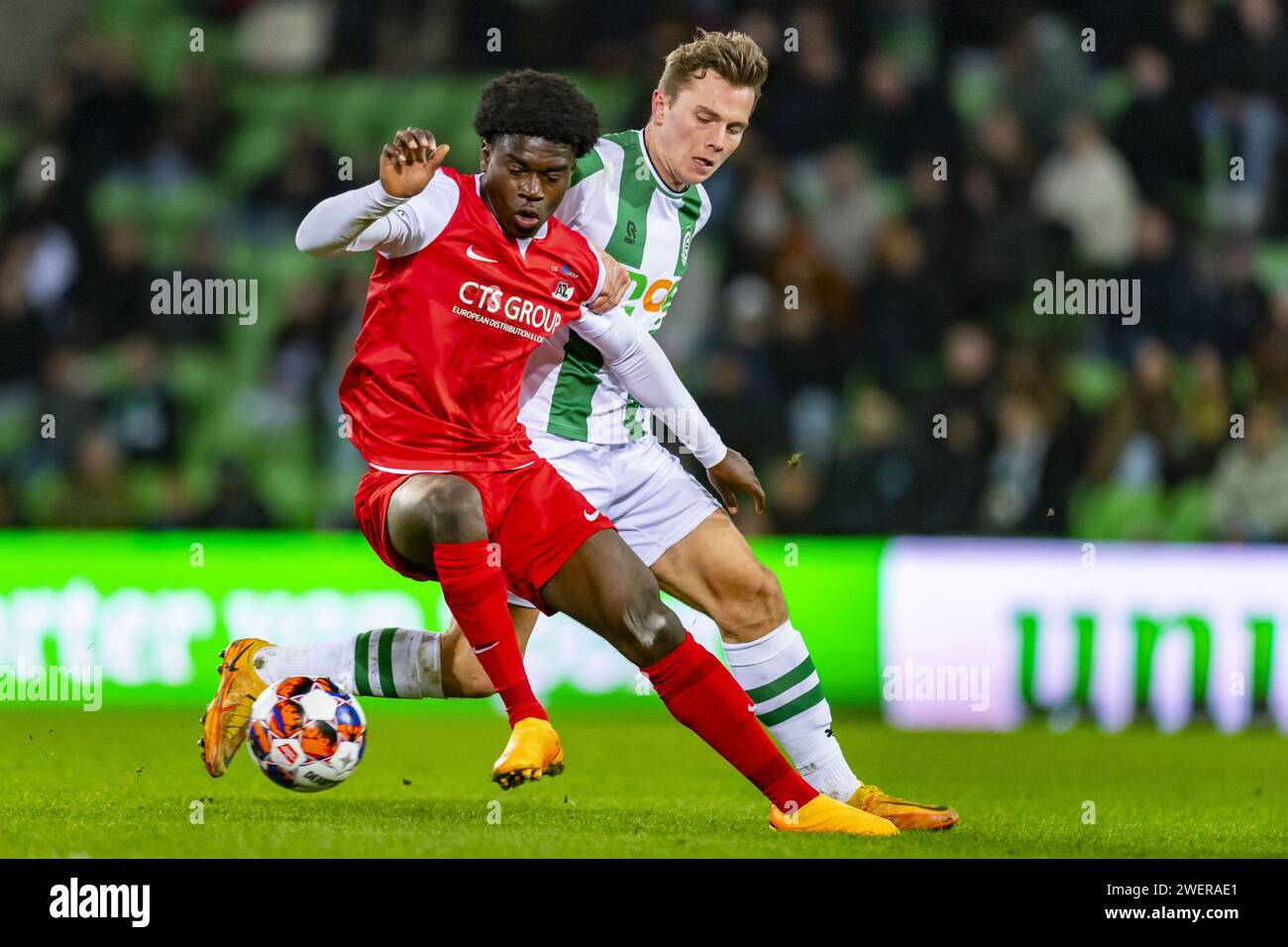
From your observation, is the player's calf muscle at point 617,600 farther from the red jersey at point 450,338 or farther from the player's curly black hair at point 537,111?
the player's curly black hair at point 537,111

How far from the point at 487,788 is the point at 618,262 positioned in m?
1.74

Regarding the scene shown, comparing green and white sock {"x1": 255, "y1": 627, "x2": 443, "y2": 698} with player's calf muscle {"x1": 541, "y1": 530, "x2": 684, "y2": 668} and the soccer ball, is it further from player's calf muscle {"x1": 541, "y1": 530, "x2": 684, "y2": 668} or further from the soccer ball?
player's calf muscle {"x1": 541, "y1": 530, "x2": 684, "y2": 668}

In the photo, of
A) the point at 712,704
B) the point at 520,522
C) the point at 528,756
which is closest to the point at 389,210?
the point at 520,522

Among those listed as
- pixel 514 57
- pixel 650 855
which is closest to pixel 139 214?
pixel 514 57

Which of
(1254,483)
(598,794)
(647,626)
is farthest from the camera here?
(1254,483)

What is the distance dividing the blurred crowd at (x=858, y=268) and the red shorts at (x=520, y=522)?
3919 millimetres

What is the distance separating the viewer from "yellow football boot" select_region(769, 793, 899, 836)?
420 centimetres

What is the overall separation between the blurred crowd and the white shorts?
3425mm

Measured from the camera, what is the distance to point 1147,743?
6.80m

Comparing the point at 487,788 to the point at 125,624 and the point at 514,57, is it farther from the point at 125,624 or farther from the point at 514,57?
the point at 514,57

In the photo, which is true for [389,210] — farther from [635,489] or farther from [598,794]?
[598,794]

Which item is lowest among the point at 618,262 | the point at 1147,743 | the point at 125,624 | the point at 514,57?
the point at 1147,743

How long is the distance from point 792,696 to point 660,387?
0.90 m

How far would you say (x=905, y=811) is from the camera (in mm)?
4445
